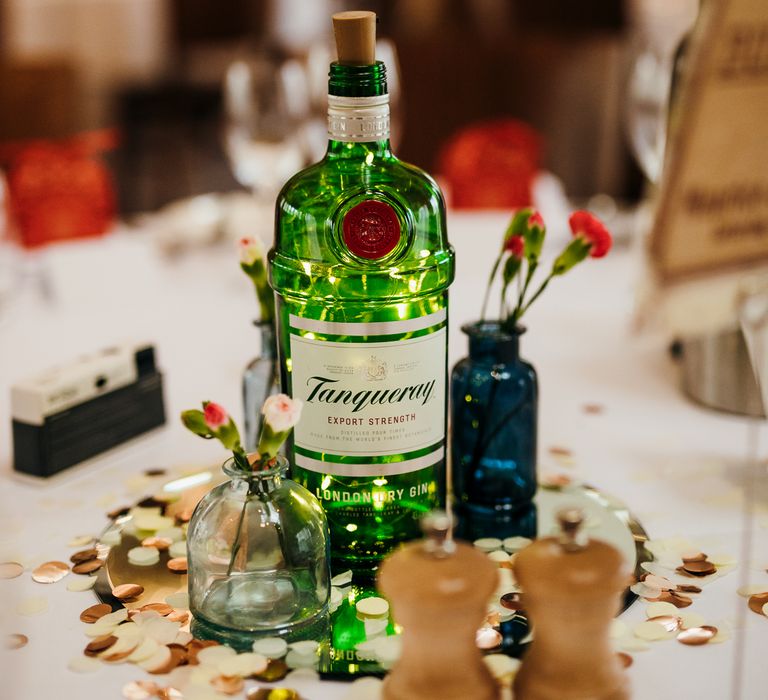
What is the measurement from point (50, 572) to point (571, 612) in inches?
16.3

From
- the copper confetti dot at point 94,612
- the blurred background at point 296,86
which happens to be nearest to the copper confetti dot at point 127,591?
the copper confetti dot at point 94,612

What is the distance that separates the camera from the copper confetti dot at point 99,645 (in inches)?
26.8

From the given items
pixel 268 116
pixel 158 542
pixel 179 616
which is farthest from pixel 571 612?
pixel 268 116

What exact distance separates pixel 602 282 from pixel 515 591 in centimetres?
88

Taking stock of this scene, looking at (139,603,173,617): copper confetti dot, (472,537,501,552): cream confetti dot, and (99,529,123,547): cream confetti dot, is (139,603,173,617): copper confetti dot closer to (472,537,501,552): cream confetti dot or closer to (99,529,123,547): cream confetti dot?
(99,529,123,547): cream confetti dot

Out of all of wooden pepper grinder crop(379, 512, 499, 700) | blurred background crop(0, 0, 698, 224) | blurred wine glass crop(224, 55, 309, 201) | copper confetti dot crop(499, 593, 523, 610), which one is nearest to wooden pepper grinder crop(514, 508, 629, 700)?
wooden pepper grinder crop(379, 512, 499, 700)

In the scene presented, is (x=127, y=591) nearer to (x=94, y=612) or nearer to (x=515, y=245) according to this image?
(x=94, y=612)

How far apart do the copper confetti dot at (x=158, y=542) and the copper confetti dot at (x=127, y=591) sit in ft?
0.20

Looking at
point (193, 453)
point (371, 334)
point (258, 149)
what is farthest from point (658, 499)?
point (258, 149)

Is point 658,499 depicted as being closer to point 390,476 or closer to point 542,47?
point 390,476

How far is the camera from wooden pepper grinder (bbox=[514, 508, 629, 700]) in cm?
56

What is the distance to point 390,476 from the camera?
764mm

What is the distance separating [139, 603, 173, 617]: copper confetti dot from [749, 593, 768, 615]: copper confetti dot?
1.29 feet

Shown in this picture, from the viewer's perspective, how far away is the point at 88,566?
2.62ft
